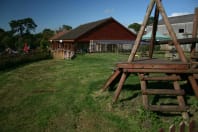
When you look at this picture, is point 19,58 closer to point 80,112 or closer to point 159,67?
point 80,112

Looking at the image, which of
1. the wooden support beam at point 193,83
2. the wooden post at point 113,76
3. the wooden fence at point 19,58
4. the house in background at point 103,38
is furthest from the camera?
the house in background at point 103,38

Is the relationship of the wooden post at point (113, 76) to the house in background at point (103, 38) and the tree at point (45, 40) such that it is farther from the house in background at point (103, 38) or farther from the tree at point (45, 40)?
the tree at point (45, 40)

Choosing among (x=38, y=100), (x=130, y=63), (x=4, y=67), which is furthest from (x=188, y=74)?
(x=4, y=67)

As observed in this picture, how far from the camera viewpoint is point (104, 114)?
6.04 m

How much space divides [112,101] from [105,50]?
86.0ft

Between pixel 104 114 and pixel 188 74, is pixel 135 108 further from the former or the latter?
pixel 188 74

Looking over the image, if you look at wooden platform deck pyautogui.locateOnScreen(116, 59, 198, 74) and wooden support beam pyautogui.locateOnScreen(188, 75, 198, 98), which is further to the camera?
wooden support beam pyautogui.locateOnScreen(188, 75, 198, 98)

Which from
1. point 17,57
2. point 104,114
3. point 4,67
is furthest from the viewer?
point 17,57

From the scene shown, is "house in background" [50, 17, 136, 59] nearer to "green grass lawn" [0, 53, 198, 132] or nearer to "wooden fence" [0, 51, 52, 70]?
"wooden fence" [0, 51, 52, 70]

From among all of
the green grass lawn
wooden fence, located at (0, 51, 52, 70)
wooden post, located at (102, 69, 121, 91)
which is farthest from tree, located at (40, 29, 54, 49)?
wooden post, located at (102, 69, 121, 91)

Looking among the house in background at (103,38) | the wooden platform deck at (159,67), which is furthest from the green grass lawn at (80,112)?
the house in background at (103,38)

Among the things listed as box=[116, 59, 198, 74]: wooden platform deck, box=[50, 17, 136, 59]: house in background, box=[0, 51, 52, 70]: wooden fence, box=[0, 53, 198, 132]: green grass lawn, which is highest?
box=[50, 17, 136, 59]: house in background

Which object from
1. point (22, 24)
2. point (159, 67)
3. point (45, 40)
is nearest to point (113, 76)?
point (159, 67)

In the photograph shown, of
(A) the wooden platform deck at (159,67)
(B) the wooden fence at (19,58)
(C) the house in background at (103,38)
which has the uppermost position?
(C) the house in background at (103,38)
